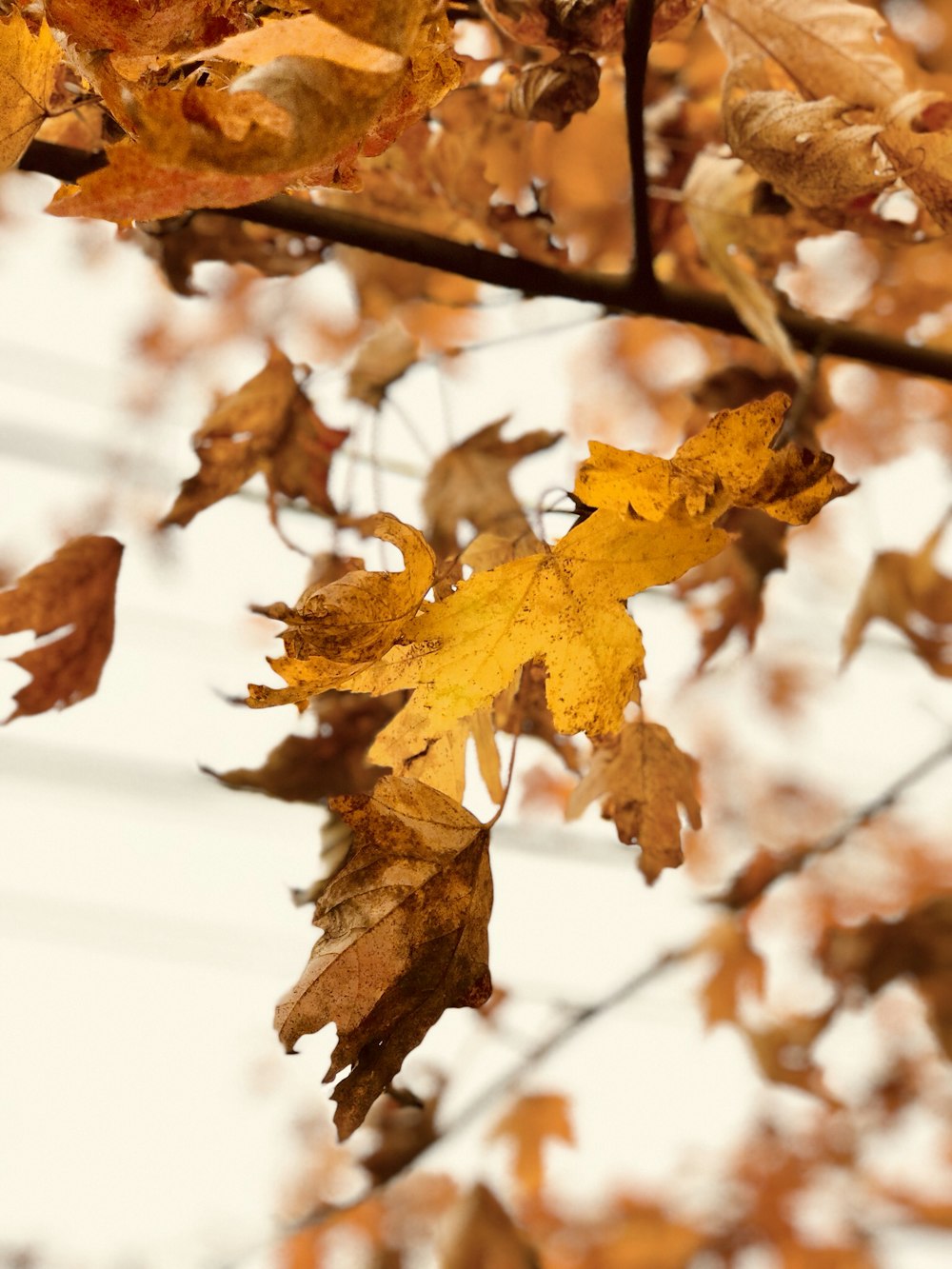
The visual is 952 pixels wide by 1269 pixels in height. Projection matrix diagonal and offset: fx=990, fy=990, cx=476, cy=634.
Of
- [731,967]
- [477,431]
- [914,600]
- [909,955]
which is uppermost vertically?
[477,431]

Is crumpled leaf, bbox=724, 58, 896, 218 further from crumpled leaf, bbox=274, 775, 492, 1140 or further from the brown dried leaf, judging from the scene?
the brown dried leaf

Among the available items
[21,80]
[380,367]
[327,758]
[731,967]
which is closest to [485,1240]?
[731,967]

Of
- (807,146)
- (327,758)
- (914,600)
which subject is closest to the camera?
(807,146)

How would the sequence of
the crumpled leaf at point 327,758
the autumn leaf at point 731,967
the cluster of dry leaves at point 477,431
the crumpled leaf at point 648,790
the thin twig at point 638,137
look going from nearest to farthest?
the cluster of dry leaves at point 477,431, the thin twig at point 638,137, the crumpled leaf at point 648,790, the crumpled leaf at point 327,758, the autumn leaf at point 731,967

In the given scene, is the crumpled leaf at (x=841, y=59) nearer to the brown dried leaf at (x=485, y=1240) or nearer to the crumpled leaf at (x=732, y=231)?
the crumpled leaf at (x=732, y=231)

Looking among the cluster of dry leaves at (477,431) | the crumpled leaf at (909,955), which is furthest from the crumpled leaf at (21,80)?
the crumpled leaf at (909,955)

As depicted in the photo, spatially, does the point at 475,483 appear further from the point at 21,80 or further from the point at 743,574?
the point at 21,80

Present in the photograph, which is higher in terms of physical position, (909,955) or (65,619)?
(65,619)

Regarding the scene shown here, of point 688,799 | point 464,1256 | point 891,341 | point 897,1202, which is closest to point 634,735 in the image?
point 688,799
